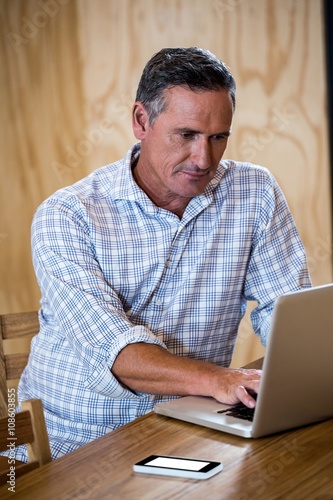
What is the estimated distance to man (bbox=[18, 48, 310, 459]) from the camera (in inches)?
72.4

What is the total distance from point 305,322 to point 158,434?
0.34m

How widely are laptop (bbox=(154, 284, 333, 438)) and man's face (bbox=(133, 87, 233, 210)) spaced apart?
26.4 inches

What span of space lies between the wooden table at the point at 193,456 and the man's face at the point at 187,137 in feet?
2.28

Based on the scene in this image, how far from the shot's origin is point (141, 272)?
6.48ft

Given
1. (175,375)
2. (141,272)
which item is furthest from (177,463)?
(141,272)

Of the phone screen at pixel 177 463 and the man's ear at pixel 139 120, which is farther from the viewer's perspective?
the man's ear at pixel 139 120

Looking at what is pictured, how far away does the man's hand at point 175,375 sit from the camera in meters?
1.55

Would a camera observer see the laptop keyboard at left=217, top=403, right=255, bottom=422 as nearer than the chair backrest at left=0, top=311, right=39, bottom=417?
Yes

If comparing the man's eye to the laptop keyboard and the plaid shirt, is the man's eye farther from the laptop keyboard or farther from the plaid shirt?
the laptop keyboard

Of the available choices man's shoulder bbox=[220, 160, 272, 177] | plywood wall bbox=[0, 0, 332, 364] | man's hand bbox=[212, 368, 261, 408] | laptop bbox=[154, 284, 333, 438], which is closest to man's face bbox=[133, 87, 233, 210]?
man's shoulder bbox=[220, 160, 272, 177]

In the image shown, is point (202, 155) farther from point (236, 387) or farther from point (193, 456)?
point (193, 456)

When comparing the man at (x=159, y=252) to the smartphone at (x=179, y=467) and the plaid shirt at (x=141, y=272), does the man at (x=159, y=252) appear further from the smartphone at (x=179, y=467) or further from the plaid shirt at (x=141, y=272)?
the smartphone at (x=179, y=467)

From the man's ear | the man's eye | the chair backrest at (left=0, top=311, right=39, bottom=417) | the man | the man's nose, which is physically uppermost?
the man's ear

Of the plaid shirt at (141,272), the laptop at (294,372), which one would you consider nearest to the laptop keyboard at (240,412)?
the laptop at (294,372)
